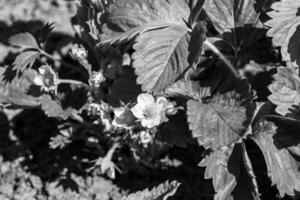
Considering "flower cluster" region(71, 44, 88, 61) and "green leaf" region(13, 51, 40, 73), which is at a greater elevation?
"flower cluster" region(71, 44, 88, 61)

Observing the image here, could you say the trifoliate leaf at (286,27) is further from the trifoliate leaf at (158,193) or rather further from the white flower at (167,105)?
the trifoliate leaf at (158,193)

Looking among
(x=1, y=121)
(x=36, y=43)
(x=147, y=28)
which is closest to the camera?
(x=147, y=28)

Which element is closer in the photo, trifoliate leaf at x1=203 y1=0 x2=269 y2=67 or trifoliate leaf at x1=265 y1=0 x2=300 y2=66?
trifoliate leaf at x1=265 y1=0 x2=300 y2=66

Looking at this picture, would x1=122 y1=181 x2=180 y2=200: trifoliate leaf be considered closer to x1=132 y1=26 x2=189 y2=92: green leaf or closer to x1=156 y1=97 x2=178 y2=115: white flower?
x1=156 y1=97 x2=178 y2=115: white flower

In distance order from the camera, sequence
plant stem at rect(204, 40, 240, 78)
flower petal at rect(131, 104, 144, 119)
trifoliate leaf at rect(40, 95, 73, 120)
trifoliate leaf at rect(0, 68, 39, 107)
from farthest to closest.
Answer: trifoliate leaf at rect(0, 68, 39, 107) → trifoliate leaf at rect(40, 95, 73, 120) → plant stem at rect(204, 40, 240, 78) → flower petal at rect(131, 104, 144, 119)

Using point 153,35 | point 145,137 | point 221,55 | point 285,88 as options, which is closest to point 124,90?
point 145,137

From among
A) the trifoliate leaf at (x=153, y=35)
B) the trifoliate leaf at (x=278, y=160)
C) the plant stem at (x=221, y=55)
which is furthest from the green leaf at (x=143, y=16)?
the trifoliate leaf at (x=278, y=160)

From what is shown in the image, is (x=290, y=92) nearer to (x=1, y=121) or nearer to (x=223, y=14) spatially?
(x=223, y=14)

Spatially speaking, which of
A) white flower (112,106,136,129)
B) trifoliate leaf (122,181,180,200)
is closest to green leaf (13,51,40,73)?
white flower (112,106,136,129)

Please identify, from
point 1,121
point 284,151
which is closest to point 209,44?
point 284,151
